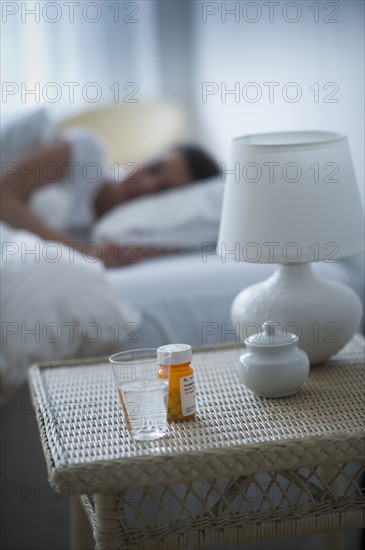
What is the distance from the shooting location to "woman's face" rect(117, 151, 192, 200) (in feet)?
7.73

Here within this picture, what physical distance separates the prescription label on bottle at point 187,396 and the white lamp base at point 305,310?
215 mm

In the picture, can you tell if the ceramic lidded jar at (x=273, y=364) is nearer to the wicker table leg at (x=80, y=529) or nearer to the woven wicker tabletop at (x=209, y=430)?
the woven wicker tabletop at (x=209, y=430)

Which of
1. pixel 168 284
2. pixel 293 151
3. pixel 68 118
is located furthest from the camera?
pixel 68 118

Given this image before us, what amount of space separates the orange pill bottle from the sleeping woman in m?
1.02

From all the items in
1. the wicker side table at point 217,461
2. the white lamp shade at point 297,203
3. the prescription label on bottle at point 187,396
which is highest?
the white lamp shade at point 297,203

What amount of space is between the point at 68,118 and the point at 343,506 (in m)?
2.37

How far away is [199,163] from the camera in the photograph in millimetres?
2461

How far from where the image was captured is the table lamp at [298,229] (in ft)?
4.16

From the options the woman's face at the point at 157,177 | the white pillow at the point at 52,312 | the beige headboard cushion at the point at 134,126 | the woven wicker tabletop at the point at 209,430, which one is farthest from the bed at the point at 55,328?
the beige headboard cushion at the point at 134,126

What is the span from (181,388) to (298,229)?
304 mm

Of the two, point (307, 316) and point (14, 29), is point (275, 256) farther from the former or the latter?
point (14, 29)

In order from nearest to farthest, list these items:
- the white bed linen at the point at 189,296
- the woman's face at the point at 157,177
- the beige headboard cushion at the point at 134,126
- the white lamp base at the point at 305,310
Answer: the white lamp base at the point at 305,310 < the white bed linen at the point at 189,296 < the woman's face at the point at 157,177 < the beige headboard cushion at the point at 134,126

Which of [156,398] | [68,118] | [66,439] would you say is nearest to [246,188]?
[156,398]

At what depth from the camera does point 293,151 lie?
1.27m
